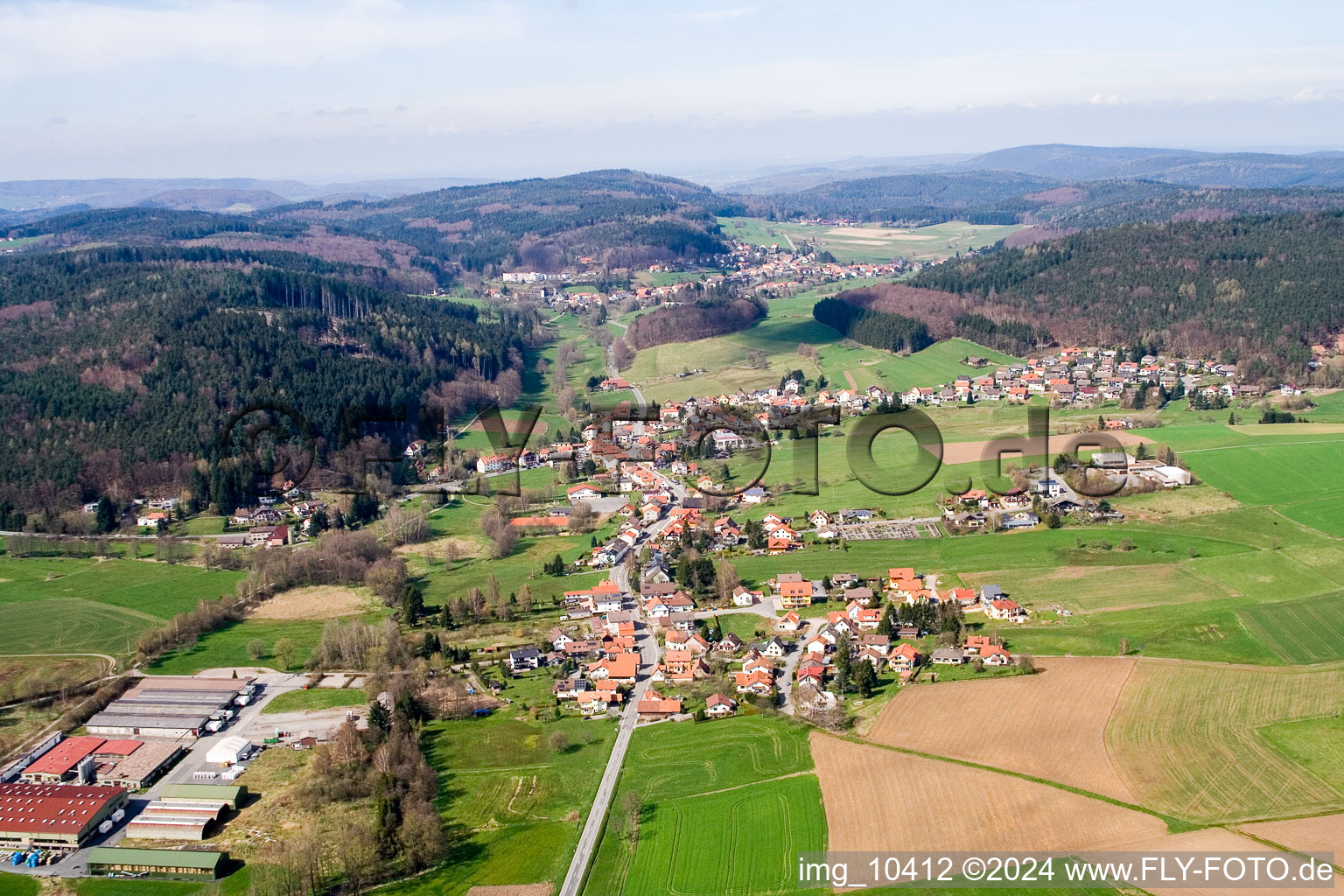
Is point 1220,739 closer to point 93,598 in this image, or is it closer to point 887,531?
point 887,531

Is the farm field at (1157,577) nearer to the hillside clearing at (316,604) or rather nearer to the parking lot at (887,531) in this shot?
the parking lot at (887,531)

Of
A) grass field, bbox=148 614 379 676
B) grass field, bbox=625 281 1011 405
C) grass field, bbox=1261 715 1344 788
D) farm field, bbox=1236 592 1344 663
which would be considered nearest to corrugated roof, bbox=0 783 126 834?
grass field, bbox=148 614 379 676

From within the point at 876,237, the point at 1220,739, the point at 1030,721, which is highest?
the point at 876,237

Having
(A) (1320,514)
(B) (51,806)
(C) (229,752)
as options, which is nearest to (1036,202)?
(A) (1320,514)

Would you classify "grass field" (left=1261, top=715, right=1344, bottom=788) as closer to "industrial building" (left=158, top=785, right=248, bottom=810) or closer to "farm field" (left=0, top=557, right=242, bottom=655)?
"industrial building" (left=158, top=785, right=248, bottom=810)

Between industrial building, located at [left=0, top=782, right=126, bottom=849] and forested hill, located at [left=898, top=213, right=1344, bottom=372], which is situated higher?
forested hill, located at [left=898, top=213, right=1344, bottom=372]

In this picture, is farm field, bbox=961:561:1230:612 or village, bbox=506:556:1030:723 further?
farm field, bbox=961:561:1230:612
